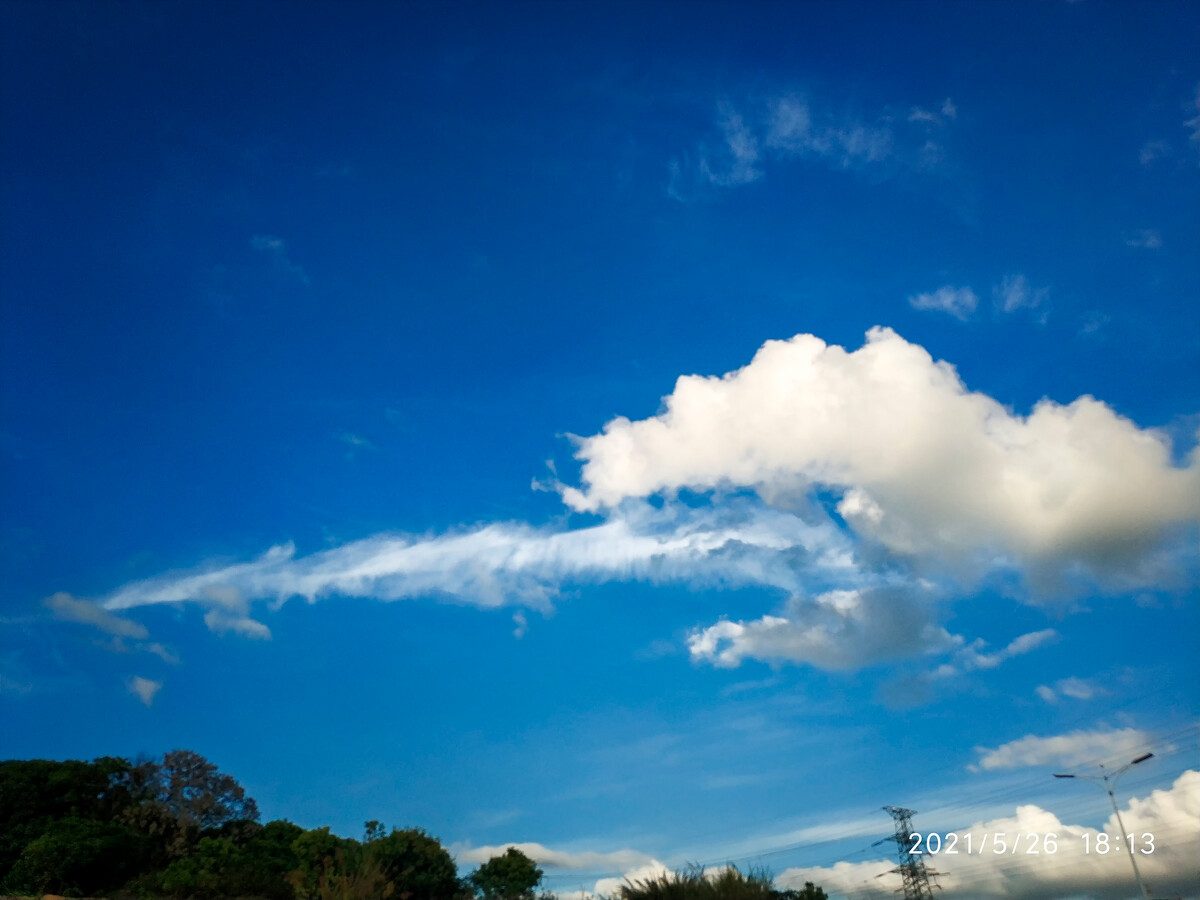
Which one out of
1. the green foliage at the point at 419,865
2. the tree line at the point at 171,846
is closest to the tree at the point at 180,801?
the tree line at the point at 171,846

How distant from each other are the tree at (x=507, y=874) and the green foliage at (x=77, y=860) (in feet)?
95.1

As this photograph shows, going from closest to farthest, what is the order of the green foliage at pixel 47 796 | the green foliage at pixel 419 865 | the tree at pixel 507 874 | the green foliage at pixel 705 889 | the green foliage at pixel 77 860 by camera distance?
the green foliage at pixel 705 889
the green foliage at pixel 419 865
the green foliage at pixel 77 860
the green foliage at pixel 47 796
the tree at pixel 507 874

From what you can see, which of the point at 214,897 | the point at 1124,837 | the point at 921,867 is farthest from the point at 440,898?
the point at 921,867

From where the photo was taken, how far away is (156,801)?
66.6 metres

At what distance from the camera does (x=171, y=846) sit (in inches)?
2486

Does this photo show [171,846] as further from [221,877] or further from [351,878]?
[351,878]

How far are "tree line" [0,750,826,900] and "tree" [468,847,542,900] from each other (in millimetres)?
109

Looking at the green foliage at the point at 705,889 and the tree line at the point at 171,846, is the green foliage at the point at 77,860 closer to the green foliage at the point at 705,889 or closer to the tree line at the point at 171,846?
the tree line at the point at 171,846

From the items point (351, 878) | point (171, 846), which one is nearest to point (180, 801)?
point (171, 846)

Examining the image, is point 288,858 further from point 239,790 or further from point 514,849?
point 514,849

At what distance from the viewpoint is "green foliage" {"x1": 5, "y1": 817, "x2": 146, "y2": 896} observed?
155ft

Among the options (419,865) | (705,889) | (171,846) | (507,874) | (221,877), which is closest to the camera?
(705,889)

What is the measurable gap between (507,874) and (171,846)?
91.2 feet

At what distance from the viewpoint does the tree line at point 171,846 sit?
46.5 meters
